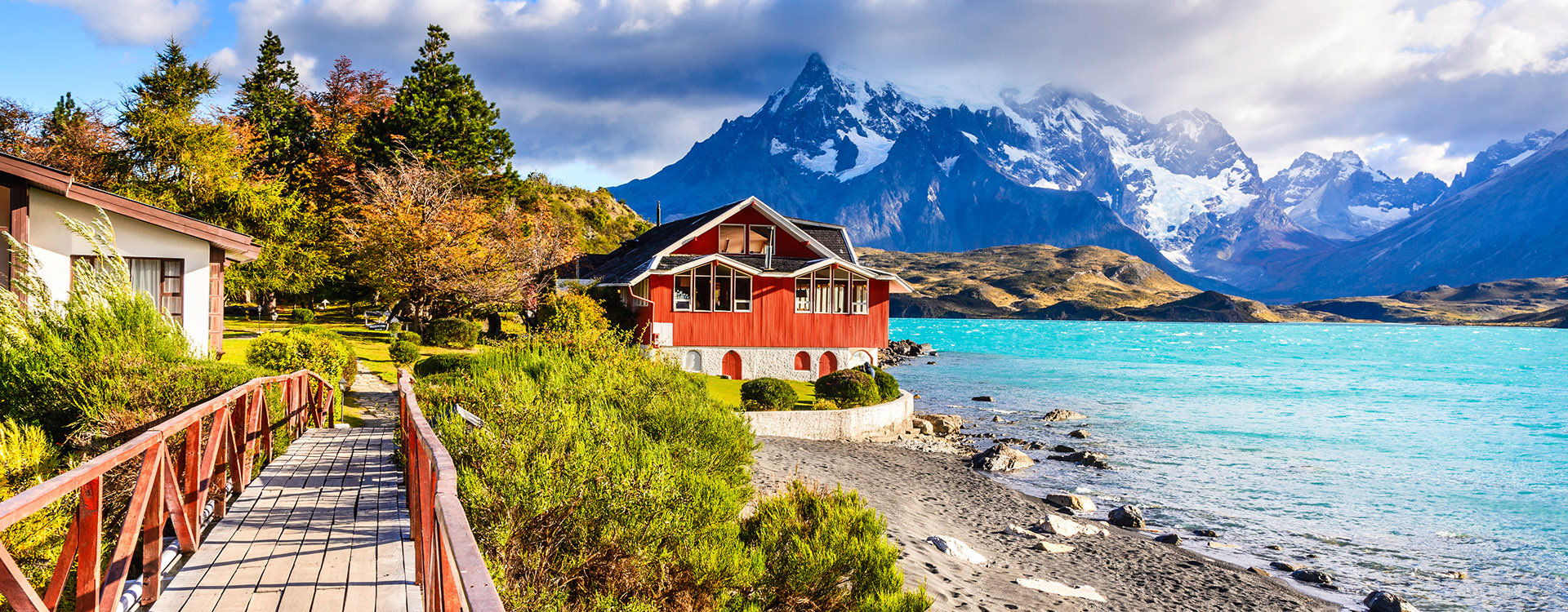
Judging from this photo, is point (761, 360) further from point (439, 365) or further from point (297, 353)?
point (297, 353)

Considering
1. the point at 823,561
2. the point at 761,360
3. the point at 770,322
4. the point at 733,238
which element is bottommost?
the point at 823,561

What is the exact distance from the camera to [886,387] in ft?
98.7

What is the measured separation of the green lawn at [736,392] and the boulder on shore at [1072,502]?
27.0 feet

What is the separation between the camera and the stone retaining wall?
25.0 m

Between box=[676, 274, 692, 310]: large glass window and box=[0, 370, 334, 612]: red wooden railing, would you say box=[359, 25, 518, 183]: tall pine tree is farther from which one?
box=[0, 370, 334, 612]: red wooden railing

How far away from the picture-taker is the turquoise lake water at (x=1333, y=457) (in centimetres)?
→ 1847

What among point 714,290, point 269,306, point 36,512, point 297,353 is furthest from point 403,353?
point 36,512

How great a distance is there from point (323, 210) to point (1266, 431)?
166 feet

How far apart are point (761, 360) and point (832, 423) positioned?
1109 cm

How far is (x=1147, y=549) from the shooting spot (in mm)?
17203

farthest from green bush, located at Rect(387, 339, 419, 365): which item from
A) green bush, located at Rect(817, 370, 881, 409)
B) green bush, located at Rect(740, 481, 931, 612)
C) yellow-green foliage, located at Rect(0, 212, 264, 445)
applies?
green bush, located at Rect(740, 481, 931, 612)

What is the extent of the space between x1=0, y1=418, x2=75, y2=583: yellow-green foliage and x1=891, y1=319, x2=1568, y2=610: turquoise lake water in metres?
19.2

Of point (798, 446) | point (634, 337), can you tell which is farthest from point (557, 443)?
point (634, 337)

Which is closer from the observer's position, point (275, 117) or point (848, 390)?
point (848, 390)
